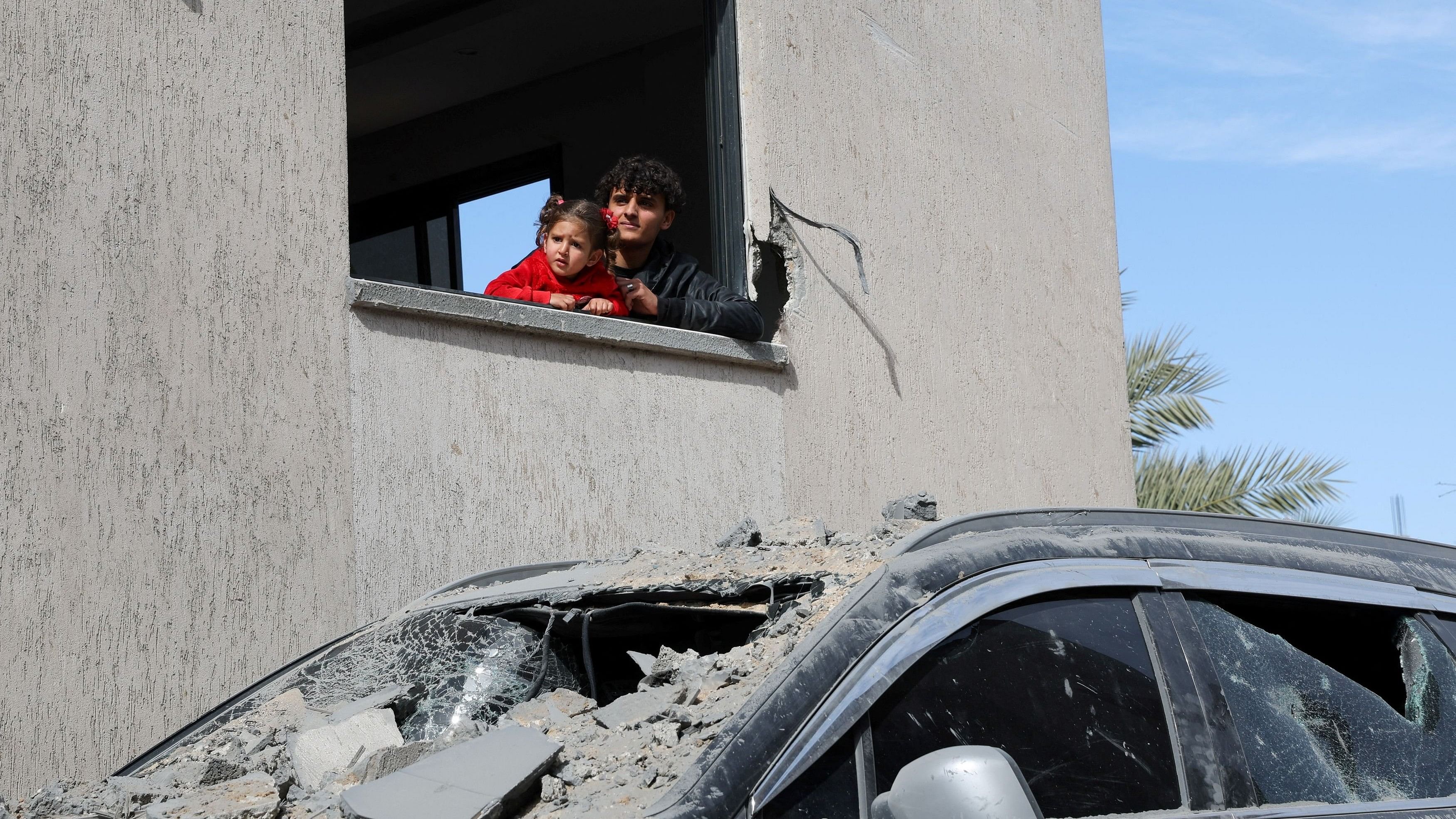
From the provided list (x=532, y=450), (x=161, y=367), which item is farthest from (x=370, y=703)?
(x=532, y=450)

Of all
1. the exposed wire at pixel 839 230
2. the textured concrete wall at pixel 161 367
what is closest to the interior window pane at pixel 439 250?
the exposed wire at pixel 839 230

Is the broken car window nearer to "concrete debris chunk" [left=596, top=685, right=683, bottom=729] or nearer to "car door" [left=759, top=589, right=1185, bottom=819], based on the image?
"concrete debris chunk" [left=596, top=685, right=683, bottom=729]

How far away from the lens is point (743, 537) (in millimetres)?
2992

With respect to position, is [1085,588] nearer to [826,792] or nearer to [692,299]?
[826,792]

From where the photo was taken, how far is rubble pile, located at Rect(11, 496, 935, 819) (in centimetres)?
207

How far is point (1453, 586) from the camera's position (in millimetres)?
2875

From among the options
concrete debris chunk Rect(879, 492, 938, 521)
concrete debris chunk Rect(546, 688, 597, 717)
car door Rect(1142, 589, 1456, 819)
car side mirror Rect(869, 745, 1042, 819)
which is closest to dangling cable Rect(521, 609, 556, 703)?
concrete debris chunk Rect(546, 688, 597, 717)

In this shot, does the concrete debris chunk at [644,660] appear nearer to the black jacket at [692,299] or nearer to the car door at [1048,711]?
the car door at [1048,711]

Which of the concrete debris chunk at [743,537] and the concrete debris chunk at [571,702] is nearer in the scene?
the concrete debris chunk at [571,702]

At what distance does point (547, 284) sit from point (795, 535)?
126 inches

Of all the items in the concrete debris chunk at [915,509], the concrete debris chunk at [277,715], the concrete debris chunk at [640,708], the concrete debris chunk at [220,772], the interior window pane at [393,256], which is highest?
the interior window pane at [393,256]

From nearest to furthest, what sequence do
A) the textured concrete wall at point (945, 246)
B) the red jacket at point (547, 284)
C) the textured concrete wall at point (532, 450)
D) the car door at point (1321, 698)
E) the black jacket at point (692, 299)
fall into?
the car door at point (1321, 698) < the textured concrete wall at point (532, 450) < the red jacket at point (547, 284) < the black jacket at point (692, 299) < the textured concrete wall at point (945, 246)

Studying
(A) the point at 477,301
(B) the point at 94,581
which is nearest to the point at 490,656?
(B) the point at 94,581

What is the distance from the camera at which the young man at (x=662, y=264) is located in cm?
611
